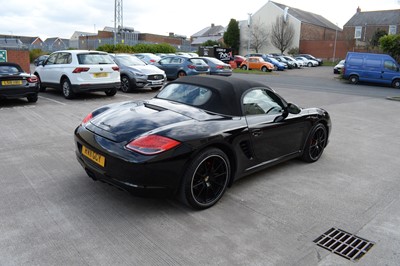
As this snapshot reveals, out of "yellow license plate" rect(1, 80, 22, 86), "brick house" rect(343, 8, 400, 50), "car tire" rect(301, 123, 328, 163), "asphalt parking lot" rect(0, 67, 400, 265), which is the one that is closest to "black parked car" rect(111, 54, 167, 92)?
"yellow license plate" rect(1, 80, 22, 86)

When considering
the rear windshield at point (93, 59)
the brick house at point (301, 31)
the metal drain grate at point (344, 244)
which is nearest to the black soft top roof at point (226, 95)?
the metal drain grate at point (344, 244)

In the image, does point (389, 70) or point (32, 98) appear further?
point (389, 70)

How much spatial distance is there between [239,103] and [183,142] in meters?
1.18

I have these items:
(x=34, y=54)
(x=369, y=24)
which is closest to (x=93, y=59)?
(x=34, y=54)

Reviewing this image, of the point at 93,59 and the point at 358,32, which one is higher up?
the point at 358,32

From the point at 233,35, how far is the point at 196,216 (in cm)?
6583

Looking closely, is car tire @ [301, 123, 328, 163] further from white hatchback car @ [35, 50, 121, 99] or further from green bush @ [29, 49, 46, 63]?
green bush @ [29, 49, 46, 63]

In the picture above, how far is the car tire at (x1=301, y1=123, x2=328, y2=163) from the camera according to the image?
17.8ft

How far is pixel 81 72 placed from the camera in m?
10.8

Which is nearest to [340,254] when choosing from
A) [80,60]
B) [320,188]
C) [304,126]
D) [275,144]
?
[320,188]

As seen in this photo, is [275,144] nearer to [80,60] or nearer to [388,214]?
[388,214]

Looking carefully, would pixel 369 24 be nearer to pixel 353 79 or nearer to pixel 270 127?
pixel 353 79

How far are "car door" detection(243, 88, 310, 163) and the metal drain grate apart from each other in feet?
4.51

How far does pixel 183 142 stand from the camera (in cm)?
345
